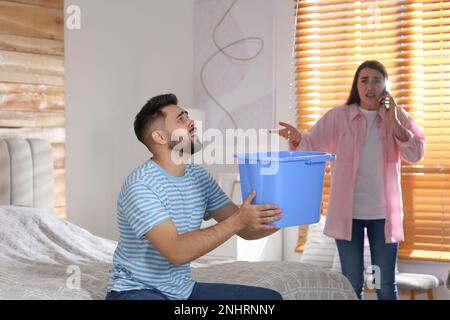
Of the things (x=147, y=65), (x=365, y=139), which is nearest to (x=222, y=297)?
(x=365, y=139)

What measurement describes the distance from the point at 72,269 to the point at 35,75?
1678 millimetres

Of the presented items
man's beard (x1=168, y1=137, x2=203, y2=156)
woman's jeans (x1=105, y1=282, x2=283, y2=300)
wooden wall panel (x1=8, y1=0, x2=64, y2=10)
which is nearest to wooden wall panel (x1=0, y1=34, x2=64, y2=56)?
wooden wall panel (x1=8, y1=0, x2=64, y2=10)

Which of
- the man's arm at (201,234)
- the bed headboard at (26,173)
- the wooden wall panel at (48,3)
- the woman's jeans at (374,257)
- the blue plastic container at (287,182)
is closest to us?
the man's arm at (201,234)

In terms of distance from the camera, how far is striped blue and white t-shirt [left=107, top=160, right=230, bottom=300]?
1782mm

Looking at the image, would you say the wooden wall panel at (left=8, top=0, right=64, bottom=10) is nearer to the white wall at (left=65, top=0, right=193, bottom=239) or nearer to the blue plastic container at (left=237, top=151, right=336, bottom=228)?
the white wall at (left=65, top=0, right=193, bottom=239)

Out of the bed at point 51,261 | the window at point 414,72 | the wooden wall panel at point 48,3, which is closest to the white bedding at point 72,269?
the bed at point 51,261

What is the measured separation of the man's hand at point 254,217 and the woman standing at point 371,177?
118cm

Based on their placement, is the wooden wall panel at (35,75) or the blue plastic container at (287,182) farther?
the wooden wall panel at (35,75)

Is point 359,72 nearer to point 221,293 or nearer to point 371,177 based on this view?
point 371,177

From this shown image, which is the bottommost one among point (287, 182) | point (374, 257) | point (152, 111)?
point (374, 257)

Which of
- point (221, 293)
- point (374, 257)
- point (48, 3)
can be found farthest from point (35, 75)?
point (221, 293)

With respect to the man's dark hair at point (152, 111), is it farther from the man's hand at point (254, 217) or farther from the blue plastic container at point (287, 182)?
the man's hand at point (254, 217)

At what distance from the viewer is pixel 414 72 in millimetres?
3947

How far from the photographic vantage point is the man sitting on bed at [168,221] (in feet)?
5.80
